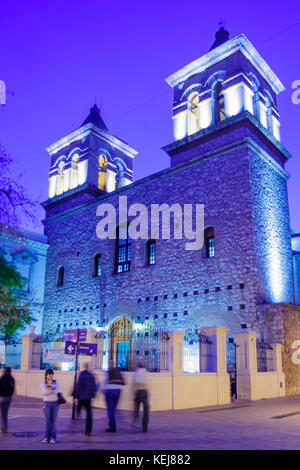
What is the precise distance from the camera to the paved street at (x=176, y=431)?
261 inches

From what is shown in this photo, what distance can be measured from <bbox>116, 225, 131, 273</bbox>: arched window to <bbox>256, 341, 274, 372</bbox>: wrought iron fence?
8.53 meters

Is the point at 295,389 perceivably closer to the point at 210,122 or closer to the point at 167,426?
the point at 167,426

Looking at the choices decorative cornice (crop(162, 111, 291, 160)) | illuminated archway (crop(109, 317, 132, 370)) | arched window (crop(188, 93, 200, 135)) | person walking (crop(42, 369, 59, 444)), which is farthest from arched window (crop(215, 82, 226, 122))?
person walking (crop(42, 369, 59, 444))

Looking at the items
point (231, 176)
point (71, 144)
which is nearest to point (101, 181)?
point (71, 144)

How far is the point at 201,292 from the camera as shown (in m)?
18.8

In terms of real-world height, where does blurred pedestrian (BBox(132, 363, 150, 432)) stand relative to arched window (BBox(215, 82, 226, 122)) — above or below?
below

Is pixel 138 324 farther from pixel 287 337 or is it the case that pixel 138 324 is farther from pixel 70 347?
pixel 70 347

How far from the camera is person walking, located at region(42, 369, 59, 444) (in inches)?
266

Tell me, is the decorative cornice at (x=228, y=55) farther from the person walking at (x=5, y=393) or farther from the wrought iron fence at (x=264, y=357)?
the person walking at (x=5, y=393)

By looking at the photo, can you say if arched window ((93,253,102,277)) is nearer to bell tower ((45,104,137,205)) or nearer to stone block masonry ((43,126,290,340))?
stone block masonry ((43,126,290,340))

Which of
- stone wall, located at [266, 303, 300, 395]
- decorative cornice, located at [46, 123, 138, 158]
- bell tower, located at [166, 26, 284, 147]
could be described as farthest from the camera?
decorative cornice, located at [46, 123, 138, 158]

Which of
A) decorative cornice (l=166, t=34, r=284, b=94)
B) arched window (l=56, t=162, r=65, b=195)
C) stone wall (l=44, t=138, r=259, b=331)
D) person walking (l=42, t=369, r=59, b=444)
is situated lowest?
person walking (l=42, t=369, r=59, b=444)

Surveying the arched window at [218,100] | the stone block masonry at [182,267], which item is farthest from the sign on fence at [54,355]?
the arched window at [218,100]

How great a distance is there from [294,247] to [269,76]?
9.19m
